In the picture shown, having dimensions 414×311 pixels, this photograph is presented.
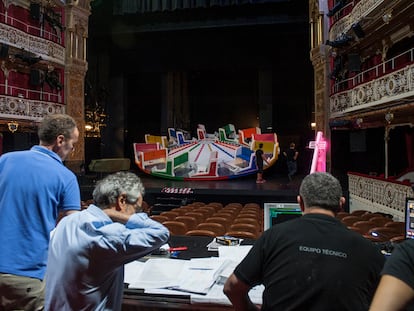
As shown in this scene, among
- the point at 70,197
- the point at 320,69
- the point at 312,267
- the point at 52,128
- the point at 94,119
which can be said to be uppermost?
the point at 320,69

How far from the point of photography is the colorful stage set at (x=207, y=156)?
18094 millimetres

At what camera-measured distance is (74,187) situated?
6.92ft

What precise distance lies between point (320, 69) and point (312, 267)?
54.0 feet

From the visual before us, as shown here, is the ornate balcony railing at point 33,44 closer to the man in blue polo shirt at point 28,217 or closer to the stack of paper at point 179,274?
the man in blue polo shirt at point 28,217

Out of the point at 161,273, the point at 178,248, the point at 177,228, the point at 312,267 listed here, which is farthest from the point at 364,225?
the point at 312,267

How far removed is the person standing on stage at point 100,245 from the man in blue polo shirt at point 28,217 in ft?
1.09

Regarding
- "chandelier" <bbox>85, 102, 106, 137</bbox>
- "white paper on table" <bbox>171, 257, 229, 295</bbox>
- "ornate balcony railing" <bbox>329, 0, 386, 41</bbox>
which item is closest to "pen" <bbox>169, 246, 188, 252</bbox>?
"white paper on table" <bbox>171, 257, 229, 295</bbox>

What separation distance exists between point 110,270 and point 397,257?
1.17 m

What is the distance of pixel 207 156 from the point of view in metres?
18.5

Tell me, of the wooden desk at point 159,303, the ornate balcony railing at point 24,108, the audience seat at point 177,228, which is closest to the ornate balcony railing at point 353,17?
the audience seat at point 177,228

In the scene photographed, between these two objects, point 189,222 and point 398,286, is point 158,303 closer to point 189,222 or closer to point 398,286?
point 398,286

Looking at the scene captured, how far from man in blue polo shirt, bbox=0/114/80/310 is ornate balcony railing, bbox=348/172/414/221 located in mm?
7417

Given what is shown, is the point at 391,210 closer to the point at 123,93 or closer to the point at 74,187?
the point at 74,187

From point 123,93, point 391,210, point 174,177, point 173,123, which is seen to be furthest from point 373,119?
point 123,93
